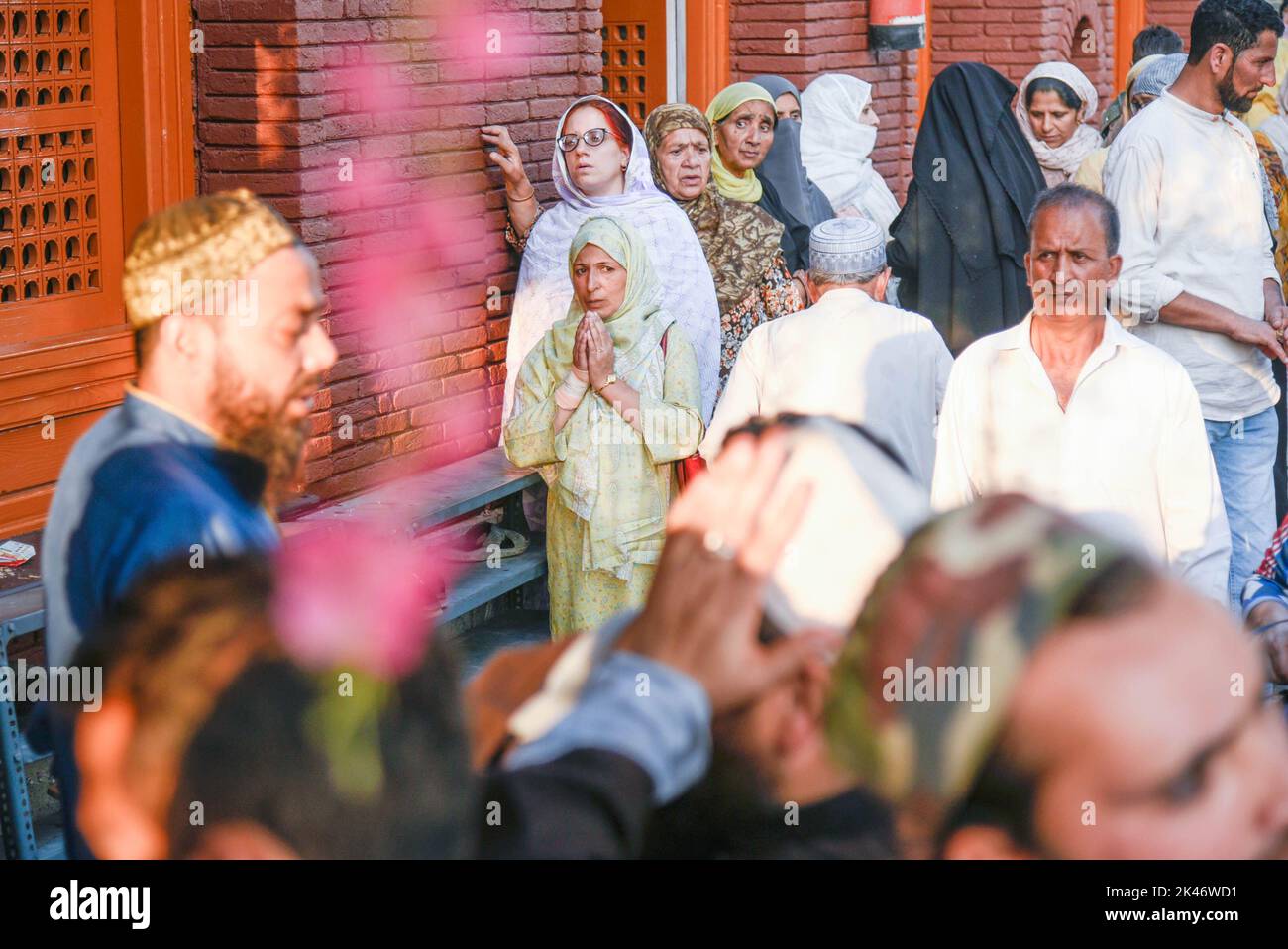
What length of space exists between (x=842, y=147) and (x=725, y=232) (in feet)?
9.40

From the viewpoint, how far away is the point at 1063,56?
1380cm

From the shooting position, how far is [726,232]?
6.46 meters

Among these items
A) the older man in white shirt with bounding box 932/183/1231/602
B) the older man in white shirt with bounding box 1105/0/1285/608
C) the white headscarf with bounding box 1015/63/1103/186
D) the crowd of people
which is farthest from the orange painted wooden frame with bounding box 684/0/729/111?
the crowd of people

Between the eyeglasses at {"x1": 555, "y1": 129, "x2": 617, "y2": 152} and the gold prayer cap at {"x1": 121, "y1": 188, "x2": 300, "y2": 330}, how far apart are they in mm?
4028

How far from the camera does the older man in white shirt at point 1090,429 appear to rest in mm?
3357

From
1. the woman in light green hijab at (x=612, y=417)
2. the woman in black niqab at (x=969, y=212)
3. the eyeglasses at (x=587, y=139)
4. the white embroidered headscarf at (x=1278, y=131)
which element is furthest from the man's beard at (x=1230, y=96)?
the white embroidered headscarf at (x=1278, y=131)

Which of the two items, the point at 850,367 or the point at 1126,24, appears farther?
the point at 1126,24

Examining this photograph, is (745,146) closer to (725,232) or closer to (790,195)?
(790,195)

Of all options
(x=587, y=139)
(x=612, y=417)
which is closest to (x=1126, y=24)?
(x=587, y=139)

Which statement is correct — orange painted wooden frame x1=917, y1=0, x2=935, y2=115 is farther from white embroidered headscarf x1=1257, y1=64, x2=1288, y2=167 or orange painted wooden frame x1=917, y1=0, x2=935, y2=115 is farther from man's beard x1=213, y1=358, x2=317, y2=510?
man's beard x1=213, y1=358, x2=317, y2=510

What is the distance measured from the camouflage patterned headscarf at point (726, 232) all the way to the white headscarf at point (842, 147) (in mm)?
2451

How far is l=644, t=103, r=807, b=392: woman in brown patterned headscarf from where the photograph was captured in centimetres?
635

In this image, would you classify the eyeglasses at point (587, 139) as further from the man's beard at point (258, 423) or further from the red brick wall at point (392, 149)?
the man's beard at point (258, 423)

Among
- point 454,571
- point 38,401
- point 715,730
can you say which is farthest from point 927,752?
point 454,571
